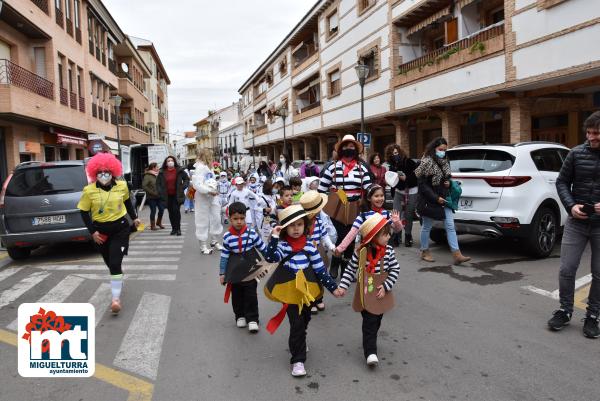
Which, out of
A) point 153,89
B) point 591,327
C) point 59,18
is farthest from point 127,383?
point 153,89

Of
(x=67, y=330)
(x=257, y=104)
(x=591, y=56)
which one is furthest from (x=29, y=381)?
(x=257, y=104)

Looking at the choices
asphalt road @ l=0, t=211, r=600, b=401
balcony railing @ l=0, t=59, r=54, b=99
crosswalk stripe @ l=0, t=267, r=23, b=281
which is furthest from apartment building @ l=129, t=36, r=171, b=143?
asphalt road @ l=0, t=211, r=600, b=401

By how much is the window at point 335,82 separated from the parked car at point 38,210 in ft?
65.2

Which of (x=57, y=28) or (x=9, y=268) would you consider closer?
(x=9, y=268)

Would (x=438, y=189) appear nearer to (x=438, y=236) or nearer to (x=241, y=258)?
(x=438, y=236)

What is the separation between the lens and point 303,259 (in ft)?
12.7

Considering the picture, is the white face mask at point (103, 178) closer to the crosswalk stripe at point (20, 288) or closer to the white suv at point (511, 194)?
the crosswalk stripe at point (20, 288)

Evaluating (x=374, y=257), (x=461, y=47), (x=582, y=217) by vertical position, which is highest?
(x=461, y=47)

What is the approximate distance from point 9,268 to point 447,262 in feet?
23.1

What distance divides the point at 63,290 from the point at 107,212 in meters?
1.79

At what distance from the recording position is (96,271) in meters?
7.52

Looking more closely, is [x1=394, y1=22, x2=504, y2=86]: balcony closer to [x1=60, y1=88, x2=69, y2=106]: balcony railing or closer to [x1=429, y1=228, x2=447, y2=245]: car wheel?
[x1=429, y1=228, x2=447, y2=245]: car wheel

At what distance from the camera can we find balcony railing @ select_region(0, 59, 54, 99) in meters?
17.1

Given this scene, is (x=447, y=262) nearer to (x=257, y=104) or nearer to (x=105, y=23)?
(x=105, y=23)
